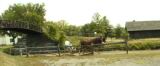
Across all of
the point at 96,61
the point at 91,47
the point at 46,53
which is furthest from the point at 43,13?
the point at 96,61

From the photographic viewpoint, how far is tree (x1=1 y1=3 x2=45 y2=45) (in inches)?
3403

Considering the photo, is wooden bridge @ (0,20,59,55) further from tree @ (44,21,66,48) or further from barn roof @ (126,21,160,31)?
barn roof @ (126,21,160,31)

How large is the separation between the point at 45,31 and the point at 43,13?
124ft

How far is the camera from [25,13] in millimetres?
87688

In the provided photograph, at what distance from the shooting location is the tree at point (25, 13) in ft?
284

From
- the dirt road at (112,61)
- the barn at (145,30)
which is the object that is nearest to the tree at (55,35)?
the dirt road at (112,61)

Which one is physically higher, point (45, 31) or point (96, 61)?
point (45, 31)

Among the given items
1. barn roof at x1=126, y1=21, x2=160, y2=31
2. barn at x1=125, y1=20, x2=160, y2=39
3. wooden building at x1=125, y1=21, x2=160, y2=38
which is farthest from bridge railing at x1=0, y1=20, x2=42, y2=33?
barn roof at x1=126, y1=21, x2=160, y2=31

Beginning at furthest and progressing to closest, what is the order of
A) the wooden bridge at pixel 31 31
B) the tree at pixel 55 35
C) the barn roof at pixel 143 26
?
the barn roof at pixel 143 26, the tree at pixel 55 35, the wooden bridge at pixel 31 31

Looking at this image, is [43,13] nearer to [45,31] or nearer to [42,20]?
[42,20]

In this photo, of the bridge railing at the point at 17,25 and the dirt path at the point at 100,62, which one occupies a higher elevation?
the bridge railing at the point at 17,25

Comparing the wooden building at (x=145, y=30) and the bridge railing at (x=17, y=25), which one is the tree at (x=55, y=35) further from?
the wooden building at (x=145, y=30)

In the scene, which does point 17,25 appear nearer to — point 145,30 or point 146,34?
point 145,30

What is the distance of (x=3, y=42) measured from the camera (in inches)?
4097
